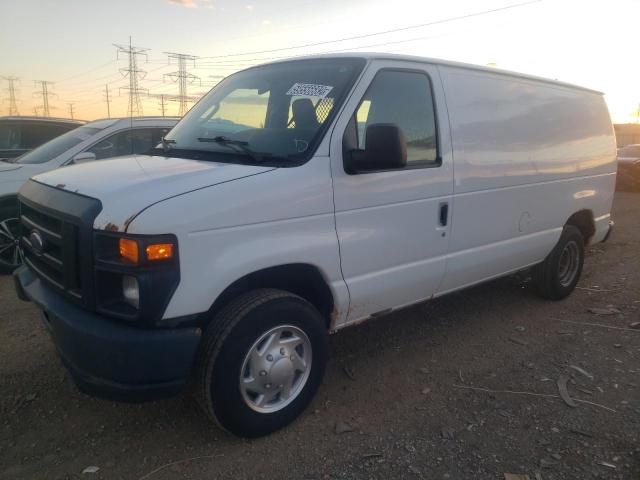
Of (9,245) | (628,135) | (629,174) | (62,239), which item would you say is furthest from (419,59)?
(628,135)

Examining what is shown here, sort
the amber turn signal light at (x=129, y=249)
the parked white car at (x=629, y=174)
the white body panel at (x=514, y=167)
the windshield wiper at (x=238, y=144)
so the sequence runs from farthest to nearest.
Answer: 1. the parked white car at (x=629, y=174)
2. the white body panel at (x=514, y=167)
3. the windshield wiper at (x=238, y=144)
4. the amber turn signal light at (x=129, y=249)

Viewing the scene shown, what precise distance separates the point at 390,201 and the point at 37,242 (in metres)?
2.17

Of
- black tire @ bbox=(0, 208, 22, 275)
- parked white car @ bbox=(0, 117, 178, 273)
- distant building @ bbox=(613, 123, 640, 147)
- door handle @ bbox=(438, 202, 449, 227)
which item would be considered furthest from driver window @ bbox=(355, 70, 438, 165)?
distant building @ bbox=(613, 123, 640, 147)

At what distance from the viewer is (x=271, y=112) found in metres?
3.55

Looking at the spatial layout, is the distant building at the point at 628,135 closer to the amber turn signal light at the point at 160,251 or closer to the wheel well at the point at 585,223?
the wheel well at the point at 585,223

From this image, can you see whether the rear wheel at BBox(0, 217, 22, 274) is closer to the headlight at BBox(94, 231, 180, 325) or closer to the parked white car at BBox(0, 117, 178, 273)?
the parked white car at BBox(0, 117, 178, 273)

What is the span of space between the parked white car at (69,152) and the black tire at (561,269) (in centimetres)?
451

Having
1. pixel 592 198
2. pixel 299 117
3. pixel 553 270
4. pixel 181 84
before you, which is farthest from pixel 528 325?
pixel 181 84

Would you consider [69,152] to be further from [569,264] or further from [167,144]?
[569,264]

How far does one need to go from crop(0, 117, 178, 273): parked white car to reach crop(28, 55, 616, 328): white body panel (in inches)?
124

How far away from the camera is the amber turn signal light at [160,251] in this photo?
241 cm

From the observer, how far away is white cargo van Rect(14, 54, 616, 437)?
98.7 inches

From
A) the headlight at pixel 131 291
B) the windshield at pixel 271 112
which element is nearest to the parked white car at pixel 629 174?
the windshield at pixel 271 112

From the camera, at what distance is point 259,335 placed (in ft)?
9.25
